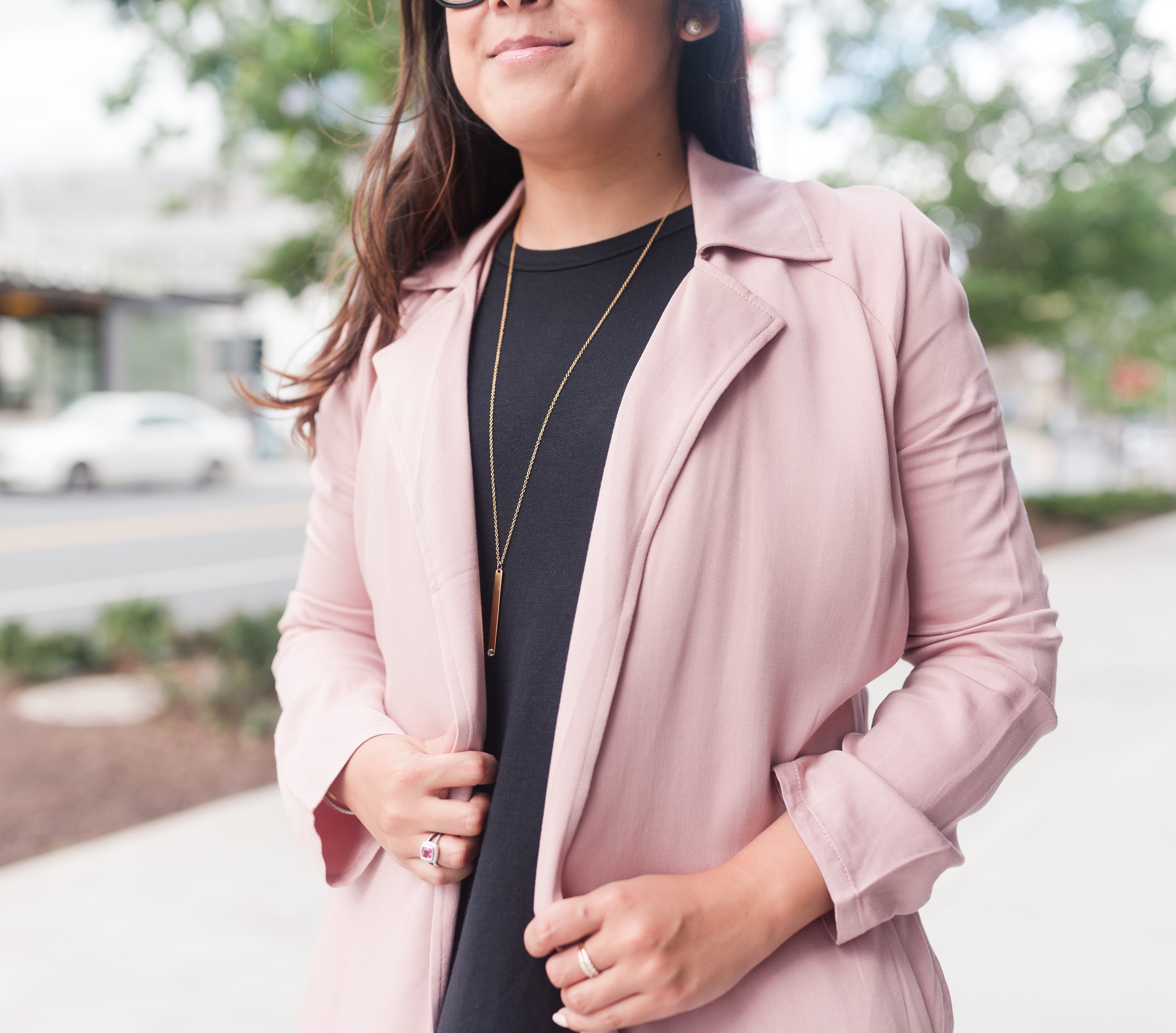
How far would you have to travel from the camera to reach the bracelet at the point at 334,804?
1229mm

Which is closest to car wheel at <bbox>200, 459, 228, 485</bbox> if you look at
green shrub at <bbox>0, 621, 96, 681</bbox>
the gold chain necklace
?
green shrub at <bbox>0, 621, 96, 681</bbox>

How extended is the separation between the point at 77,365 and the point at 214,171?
7814 mm

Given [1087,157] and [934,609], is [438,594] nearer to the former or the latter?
[934,609]

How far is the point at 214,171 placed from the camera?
6.41 meters

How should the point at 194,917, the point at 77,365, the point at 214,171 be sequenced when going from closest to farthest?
1. the point at 194,917
2. the point at 214,171
3. the point at 77,365

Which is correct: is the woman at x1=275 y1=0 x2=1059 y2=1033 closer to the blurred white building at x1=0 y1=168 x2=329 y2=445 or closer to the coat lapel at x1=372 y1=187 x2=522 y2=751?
the coat lapel at x1=372 y1=187 x2=522 y2=751

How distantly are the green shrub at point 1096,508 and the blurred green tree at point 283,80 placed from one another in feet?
33.0

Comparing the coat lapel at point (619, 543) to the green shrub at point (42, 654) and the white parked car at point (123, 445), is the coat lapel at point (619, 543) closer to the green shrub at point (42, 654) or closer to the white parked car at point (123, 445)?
the green shrub at point (42, 654)

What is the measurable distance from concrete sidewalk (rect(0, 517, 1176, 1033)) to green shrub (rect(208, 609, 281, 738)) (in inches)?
36.9

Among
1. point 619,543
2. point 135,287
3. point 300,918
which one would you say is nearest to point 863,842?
point 619,543

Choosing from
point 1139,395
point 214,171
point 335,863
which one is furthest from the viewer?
point 1139,395

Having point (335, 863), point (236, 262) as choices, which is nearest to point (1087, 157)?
point (236, 262)

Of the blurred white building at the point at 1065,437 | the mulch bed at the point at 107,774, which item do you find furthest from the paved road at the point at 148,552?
the blurred white building at the point at 1065,437

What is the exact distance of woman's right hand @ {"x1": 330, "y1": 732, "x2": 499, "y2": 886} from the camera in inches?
43.3
